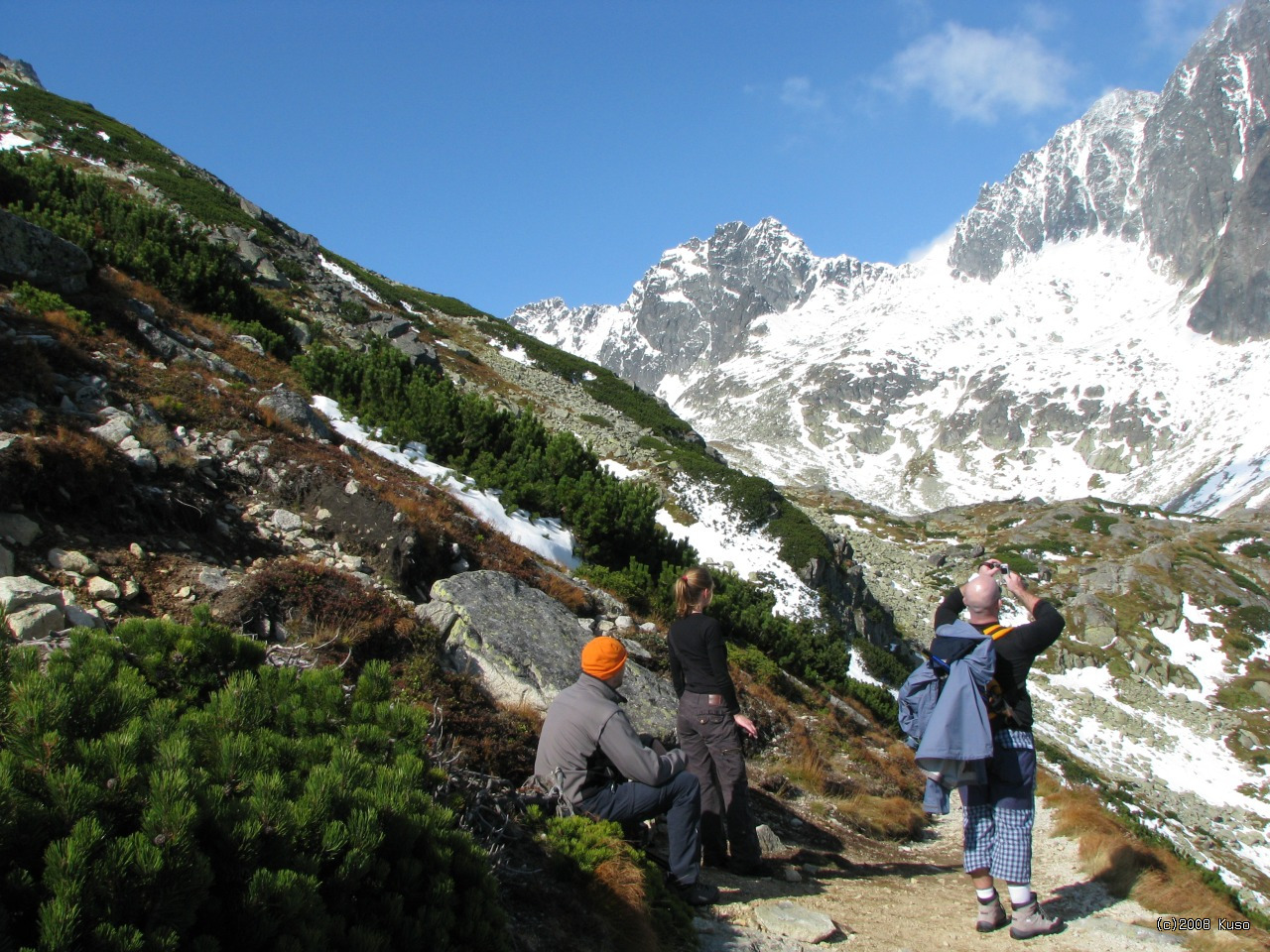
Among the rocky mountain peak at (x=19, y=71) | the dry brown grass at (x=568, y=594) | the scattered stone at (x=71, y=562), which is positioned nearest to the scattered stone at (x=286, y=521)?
the scattered stone at (x=71, y=562)

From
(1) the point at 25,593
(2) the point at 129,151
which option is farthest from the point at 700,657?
(2) the point at 129,151

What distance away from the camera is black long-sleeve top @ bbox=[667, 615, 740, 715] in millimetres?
5645

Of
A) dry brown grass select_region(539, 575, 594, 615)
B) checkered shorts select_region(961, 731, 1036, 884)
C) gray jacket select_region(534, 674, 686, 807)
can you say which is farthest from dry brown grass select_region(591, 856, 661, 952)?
dry brown grass select_region(539, 575, 594, 615)

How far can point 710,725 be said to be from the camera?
582 centimetres

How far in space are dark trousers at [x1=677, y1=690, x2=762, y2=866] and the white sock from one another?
Answer: 1.87 meters

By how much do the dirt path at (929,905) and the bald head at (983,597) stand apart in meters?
2.14

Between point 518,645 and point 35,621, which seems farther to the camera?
point 518,645

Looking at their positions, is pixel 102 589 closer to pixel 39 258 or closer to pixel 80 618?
pixel 80 618

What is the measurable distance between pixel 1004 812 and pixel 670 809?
226 cm

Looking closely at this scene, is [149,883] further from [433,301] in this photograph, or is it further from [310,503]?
[433,301]

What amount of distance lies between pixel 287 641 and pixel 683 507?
17.2m

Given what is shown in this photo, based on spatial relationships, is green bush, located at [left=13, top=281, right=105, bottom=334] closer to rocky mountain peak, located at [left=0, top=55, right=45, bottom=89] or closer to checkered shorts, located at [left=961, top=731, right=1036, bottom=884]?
checkered shorts, located at [left=961, top=731, right=1036, bottom=884]

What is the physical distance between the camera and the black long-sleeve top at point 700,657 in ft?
18.5

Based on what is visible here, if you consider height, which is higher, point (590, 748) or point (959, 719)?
point (959, 719)
